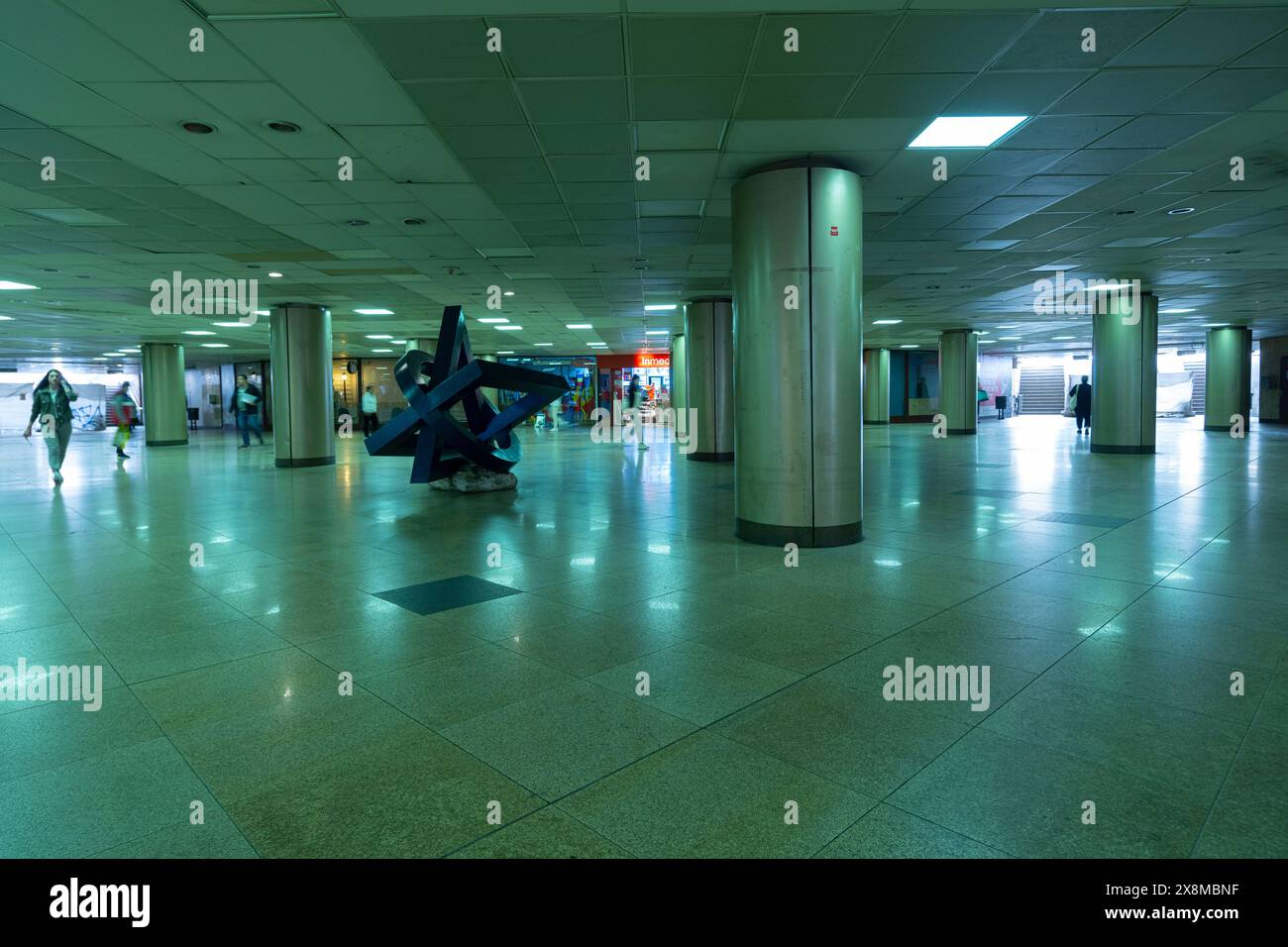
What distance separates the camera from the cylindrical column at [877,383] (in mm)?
37219

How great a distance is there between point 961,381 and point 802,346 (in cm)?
2441

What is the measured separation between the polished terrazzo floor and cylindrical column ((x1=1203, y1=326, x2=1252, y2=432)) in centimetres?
2476

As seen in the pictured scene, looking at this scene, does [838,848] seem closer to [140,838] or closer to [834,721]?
[834,721]

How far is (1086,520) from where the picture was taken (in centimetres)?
878

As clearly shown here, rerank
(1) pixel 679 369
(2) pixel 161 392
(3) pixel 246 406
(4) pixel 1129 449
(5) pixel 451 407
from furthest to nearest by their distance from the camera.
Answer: (1) pixel 679 369 < (2) pixel 161 392 < (3) pixel 246 406 < (4) pixel 1129 449 < (5) pixel 451 407

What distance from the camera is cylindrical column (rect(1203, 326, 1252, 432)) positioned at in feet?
90.4

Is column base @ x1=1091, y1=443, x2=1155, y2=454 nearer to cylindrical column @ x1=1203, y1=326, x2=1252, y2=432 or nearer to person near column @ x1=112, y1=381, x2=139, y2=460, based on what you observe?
cylindrical column @ x1=1203, y1=326, x2=1252, y2=432

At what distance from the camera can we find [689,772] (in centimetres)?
292

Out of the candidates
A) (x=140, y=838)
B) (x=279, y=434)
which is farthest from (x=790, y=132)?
(x=279, y=434)

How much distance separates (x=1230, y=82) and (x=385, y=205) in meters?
8.61

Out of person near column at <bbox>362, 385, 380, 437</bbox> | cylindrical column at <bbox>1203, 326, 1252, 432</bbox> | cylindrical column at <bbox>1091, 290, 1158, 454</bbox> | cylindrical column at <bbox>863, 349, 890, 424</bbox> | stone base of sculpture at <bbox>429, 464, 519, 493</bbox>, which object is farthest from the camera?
cylindrical column at <bbox>863, 349, 890, 424</bbox>

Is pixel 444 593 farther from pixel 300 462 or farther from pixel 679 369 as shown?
pixel 679 369

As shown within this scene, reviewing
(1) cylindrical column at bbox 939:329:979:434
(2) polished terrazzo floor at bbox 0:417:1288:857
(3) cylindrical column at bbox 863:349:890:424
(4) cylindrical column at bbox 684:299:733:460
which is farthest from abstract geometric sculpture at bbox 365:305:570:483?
(3) cylindrical column at bbox 863:349:890:424

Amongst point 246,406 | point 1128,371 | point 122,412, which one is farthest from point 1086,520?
point 246,406
